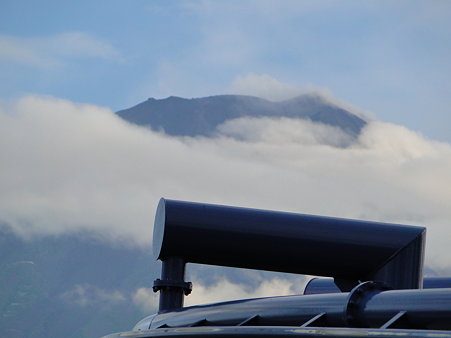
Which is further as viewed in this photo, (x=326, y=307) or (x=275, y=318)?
(x=275, y=318)

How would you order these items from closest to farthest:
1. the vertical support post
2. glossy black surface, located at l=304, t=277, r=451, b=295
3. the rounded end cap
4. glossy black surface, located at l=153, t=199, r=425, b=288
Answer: glossy black surface, located at l=153, t=199, r=425, b=288 → the rounded end cap → the vertical support post → glossy black surface, located at l=304, t=277, r=451, b=295

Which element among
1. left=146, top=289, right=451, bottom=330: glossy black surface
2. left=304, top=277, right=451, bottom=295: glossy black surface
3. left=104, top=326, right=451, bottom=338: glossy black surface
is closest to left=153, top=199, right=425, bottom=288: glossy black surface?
left=146, top=289, right=451, bottom=330: glossy black surface

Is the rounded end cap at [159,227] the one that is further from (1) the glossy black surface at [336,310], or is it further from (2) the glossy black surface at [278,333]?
(2) the glossy black surface at [278,333]

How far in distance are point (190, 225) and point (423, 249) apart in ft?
13.0

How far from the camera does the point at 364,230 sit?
54.5ft

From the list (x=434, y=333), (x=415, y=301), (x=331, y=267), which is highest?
(x=331, y=267)

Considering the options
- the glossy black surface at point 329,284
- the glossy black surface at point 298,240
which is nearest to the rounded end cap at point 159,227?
the glossy black surface at point 298,240

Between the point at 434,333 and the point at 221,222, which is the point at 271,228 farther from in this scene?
the point at 434,333

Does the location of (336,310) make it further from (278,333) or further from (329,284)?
(329,284)

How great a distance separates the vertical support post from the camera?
1734 centimetres

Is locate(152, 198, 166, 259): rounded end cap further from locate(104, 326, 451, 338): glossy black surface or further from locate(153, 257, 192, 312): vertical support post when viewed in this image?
locate(104, 326, 451, 338): glossy black surface

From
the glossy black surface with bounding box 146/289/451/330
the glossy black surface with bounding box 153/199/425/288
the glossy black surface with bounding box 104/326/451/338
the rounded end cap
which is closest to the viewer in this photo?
the glossy black surface with bounding box 104/326/451/338

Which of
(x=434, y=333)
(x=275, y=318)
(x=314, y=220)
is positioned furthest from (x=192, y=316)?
(x=434, y=333)

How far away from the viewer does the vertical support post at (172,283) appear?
17.3 metres
